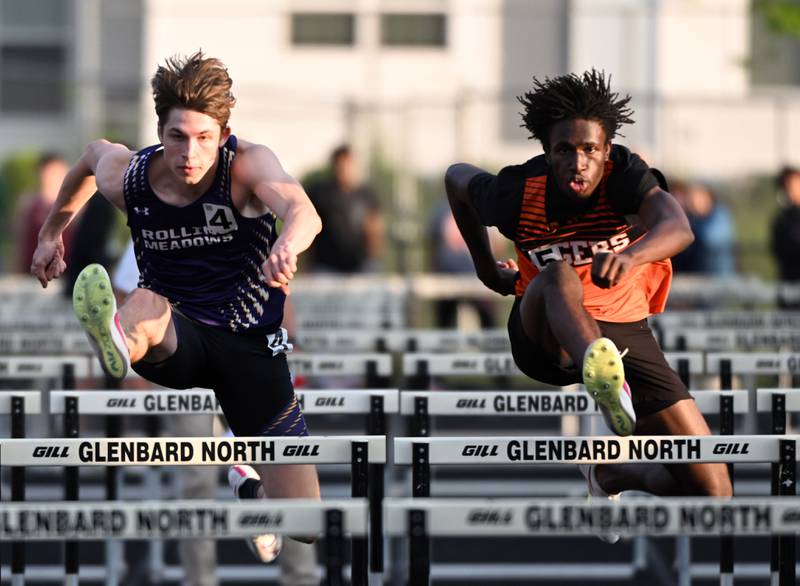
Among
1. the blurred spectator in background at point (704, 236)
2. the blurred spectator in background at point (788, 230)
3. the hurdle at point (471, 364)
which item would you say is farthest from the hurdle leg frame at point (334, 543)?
the blurred spectator in background at point (704, 236)

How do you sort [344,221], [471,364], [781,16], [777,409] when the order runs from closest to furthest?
[777,409] < [471,364] < [344,221] < [781,16]

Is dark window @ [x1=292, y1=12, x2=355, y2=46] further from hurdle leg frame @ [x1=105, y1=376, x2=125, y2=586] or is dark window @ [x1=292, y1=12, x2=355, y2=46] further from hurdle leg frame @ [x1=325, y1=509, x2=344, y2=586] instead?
hurdle leg frame @ [x1=325, y1=509, x2=344, y2=586]

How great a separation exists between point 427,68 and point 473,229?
51.7ft

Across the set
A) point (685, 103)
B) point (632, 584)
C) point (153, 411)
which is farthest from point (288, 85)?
point (153, 411)

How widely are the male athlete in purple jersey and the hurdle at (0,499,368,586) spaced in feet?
4.25

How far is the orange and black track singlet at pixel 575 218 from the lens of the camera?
5.84m

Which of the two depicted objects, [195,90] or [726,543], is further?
[726,543]

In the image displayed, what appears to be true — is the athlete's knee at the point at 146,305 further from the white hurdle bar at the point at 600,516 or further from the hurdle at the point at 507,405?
the white hurdle bar at the point at 600,516

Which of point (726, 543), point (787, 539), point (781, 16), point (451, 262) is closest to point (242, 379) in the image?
point (726, 543)

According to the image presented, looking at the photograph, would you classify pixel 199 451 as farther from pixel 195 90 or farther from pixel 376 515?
pixel 195 90

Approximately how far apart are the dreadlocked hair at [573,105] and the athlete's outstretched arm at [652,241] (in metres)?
0.30

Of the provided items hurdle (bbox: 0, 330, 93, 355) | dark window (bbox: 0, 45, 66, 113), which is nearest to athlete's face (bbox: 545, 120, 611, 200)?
hurdle (bbox: 0, 330, 93, 355)

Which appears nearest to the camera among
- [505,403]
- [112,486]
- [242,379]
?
[242,379]

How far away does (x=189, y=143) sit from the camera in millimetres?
5742
